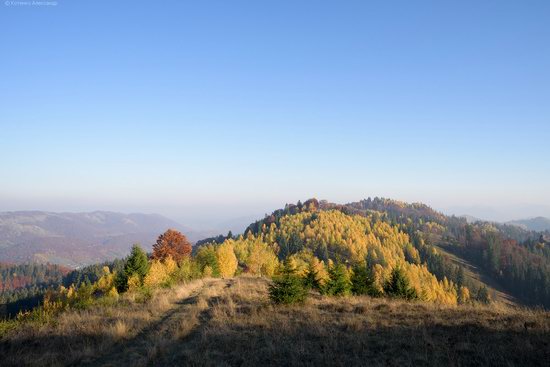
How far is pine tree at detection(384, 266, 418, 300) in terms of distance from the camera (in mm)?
29562

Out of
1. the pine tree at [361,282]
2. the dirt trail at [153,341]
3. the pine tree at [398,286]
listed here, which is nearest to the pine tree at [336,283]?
the pine tree at [361,282]

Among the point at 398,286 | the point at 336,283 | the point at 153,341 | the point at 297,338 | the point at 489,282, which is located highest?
the point at 297,338

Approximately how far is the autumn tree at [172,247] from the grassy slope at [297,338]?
170 feet

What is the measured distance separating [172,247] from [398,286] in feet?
167

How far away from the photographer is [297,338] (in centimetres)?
1130

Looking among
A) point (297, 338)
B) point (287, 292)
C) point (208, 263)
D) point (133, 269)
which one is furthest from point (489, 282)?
point (297, 338)

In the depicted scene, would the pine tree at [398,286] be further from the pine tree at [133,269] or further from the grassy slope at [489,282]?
the grassy slope at [489,282]

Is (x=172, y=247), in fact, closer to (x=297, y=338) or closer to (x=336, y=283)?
(x=336, y=283)

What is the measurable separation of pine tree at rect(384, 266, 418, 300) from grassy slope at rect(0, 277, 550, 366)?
48.7 feet

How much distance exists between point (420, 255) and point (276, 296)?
17839 centimetres

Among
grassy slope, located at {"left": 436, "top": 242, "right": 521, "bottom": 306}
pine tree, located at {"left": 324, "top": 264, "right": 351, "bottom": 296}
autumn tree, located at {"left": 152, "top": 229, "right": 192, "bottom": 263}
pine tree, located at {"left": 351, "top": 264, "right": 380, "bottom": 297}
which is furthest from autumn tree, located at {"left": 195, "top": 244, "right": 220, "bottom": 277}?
grassy slope, located at {"left": 436, "top": 242, "right": 521, "bottom": 306}

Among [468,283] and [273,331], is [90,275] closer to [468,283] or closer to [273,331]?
[468,283]

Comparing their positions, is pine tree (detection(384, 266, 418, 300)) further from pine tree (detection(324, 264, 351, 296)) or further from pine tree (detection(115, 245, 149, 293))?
pine tree (detection(115, 245, 149, 293))

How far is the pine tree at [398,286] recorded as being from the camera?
29.6m
